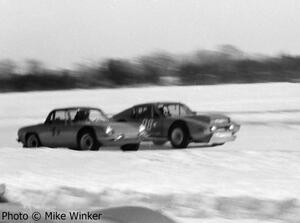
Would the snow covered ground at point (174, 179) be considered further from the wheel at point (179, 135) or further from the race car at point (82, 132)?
the race car at point (82, 132)

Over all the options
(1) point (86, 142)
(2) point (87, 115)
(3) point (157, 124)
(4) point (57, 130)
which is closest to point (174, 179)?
(1) point (86, 142)

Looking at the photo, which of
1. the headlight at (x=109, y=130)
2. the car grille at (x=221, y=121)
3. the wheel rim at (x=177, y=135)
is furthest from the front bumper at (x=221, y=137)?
the headlight at (x=109, y=130)

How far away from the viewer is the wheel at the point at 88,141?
1641cm

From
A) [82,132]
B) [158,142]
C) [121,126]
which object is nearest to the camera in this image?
[121,126]

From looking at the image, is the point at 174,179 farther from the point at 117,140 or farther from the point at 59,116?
the point at 59,116

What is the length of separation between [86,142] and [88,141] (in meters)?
0.11

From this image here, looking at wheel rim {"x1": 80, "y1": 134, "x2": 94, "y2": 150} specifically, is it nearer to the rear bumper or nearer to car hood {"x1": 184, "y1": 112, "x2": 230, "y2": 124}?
the rear bumper

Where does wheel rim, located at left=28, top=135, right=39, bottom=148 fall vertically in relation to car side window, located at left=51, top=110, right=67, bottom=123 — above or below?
below

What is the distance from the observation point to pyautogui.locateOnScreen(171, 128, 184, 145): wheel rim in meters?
17.1

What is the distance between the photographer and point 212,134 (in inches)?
661

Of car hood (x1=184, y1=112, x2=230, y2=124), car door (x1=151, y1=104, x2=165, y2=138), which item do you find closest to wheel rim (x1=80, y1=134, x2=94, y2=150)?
A: car door (x1=151, y1=104, x2=165, y2=138)

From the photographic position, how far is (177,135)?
17.2m

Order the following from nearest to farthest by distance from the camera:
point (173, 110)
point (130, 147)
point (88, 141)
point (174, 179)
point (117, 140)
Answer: point (174, 179) → point (117, 140) → point (88, 141) → point (130, 147) → point (173, 110)

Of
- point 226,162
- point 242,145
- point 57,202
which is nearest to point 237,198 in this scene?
point 57,202
